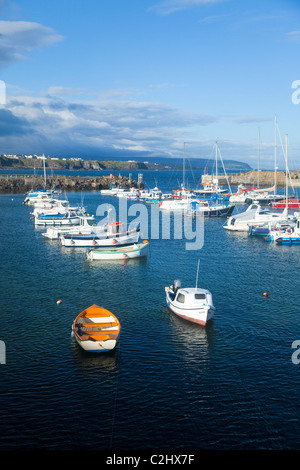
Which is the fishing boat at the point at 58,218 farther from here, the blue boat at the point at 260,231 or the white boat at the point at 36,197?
the blue boat at the point at 260,231

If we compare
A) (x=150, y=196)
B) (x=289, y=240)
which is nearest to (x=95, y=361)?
(x=289, y=240)

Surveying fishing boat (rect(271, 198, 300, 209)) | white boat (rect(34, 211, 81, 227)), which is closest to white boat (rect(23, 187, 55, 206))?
white boat (rect(34, 211, 81, 227))

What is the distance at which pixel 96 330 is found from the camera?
2597 cm

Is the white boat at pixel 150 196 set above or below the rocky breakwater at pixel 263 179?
below

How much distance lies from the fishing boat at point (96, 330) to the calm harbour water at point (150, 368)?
696 mm

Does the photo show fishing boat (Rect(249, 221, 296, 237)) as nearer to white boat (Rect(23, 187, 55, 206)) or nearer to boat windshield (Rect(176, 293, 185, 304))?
boat windshield (Rect(176, 293, 185, 304))

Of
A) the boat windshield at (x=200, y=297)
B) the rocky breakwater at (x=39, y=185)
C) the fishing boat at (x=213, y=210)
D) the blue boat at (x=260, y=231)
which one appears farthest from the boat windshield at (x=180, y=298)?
the rocky breakwater at (x=39, y=185)

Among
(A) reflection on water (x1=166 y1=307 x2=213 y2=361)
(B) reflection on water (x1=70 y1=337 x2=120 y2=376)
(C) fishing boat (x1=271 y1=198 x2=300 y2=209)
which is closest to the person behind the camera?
(B) reflection on water (x1=70 y1=337 x2=120 y2=376)

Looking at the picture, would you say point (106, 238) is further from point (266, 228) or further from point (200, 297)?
point (266, 228)

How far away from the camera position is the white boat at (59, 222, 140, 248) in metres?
51.2

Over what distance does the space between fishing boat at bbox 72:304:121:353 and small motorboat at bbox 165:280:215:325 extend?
5956 millimetres

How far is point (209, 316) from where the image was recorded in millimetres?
29125

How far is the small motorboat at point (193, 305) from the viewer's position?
94.5 feet
